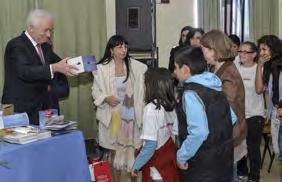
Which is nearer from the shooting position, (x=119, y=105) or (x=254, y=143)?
(x=119, y=105)

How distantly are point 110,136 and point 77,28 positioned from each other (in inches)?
46.5

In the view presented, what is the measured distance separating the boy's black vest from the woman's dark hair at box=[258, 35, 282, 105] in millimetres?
1491

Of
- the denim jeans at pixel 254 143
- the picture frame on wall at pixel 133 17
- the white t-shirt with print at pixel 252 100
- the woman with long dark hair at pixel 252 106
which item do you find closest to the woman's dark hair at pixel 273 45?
the woman with long dark hair at pixel 252 106

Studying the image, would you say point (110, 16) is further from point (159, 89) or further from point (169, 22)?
point (159, 89)

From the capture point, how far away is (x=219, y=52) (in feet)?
8.14

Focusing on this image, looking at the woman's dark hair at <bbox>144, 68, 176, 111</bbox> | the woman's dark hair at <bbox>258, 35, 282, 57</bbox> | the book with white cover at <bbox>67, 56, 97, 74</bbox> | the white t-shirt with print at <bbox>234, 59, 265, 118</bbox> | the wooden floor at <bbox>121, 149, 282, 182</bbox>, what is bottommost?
the wooden floor at <bbox>121, 149, 282, 182</bbox>

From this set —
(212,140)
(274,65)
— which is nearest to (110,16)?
(274,65)

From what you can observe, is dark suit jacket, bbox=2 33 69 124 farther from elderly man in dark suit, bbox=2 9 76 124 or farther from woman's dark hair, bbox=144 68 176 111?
woman's dark hair, bbox=144 68 176 111

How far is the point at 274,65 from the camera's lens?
3668 mm

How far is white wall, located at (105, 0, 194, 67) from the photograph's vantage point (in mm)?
5469

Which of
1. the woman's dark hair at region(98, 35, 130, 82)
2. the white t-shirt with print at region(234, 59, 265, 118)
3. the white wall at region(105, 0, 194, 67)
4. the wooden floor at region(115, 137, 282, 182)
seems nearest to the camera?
the woman's dark hair at region(98, 35, 130, 82)

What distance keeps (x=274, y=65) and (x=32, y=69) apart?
1986mm

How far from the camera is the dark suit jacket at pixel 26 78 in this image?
291cm

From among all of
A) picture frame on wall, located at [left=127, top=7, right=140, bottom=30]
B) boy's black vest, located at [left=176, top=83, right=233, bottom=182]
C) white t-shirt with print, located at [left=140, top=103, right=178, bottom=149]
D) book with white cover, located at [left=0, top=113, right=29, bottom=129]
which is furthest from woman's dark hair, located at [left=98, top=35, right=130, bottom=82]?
boy's black vest, located at [left=176, top=83, right=233, bottom=182]
